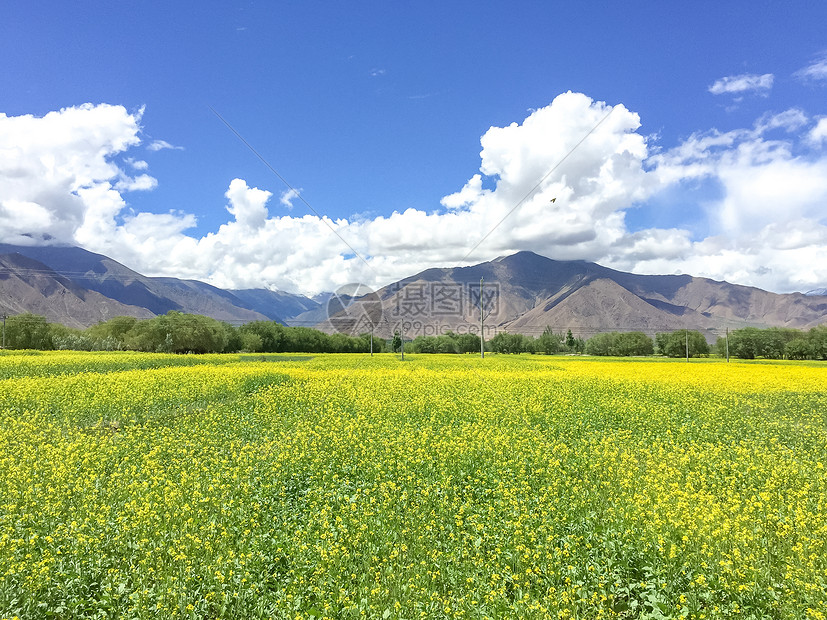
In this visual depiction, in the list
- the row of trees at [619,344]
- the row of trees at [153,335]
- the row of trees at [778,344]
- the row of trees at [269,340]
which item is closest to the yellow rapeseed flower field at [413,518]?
the row of trees at [153,335]

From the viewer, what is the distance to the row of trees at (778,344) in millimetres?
95250

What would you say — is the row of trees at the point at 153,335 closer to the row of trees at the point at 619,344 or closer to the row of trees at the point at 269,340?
the row of trees at the point at 269,340

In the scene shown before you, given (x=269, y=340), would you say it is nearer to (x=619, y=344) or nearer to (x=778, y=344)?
(x=619, y=344)

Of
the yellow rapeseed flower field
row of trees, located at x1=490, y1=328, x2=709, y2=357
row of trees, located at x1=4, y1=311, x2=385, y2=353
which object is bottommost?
row of trees, located at x1=490, y1=328, x2=709, y2=357

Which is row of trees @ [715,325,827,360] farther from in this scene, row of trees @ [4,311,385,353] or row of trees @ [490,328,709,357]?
row of trees @ [4,311,385,353]

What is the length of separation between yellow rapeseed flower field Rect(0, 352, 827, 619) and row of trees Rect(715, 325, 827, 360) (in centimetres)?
10684

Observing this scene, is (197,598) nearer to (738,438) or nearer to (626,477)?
(626,477)

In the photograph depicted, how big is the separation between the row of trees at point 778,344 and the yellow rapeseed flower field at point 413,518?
10684 centimetres

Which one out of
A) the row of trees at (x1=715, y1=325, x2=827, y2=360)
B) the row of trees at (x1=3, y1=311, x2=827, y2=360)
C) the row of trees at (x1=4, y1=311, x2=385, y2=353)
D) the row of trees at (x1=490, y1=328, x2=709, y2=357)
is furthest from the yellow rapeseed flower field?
the row of trees at (x1=715, y1=325, x2=827, y2=360)

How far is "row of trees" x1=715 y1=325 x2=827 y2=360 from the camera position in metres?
95.2

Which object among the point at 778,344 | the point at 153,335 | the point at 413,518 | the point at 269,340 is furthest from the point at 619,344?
the point at 413,518

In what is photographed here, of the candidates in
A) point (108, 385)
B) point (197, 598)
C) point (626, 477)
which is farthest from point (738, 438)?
Answer: point (108, 385)

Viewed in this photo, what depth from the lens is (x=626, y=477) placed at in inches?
361

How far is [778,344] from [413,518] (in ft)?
405
